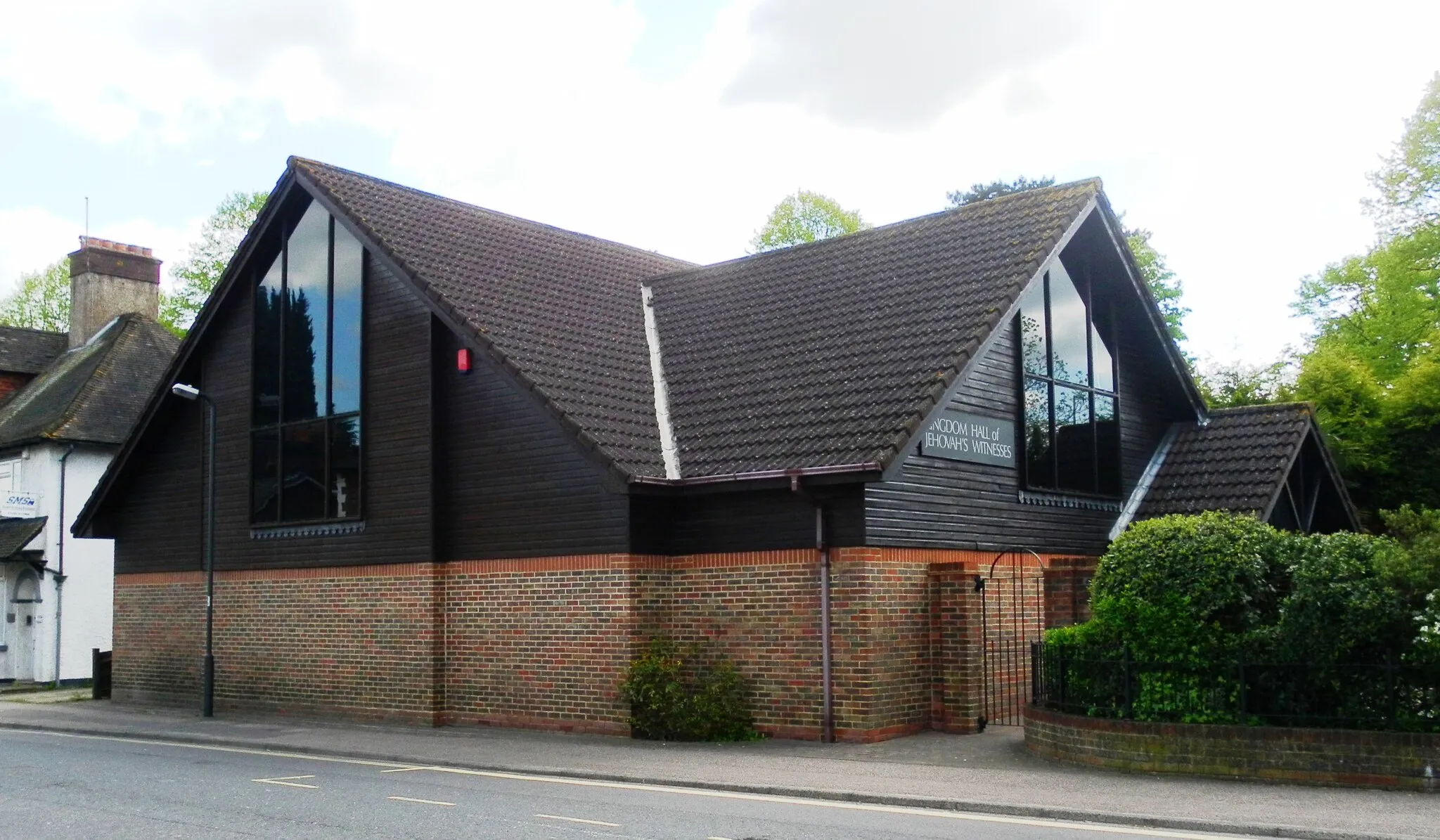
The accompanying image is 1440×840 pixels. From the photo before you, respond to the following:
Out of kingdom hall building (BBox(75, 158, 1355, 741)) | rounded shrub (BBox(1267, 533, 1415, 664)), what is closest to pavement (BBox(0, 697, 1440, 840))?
kingdom hall building (BBox(75, 158, 1355, 741))

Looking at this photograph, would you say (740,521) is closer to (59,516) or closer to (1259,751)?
(1259,751)

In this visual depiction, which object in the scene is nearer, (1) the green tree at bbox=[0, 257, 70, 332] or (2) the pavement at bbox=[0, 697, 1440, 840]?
(2) the pavement at bbox=[0, 697, 1440, 840]

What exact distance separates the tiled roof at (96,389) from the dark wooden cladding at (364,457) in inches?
336

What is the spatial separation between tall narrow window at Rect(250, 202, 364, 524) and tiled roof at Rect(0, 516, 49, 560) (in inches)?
485

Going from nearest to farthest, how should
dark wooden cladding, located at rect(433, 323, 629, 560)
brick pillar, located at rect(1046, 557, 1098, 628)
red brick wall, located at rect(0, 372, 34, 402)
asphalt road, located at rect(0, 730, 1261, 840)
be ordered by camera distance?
asphalt road, located at rect(0, 730, 1261, 840) → dark wooden cladding, located at rect(433, 323, 629, 560) → brick pillar, located at rect(1046, 557, 1098, 628) → red brick wall, located at rect(0, 372, 34, 402)

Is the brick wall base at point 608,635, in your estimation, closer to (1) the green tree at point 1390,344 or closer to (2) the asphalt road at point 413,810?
(2) the asphalt road at point 413,810

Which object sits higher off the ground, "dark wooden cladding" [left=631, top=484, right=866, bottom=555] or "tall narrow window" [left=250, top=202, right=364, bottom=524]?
"tall narrow window" [left=250, top=202, right=364, bottom=524]

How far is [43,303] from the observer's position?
55.7 metres

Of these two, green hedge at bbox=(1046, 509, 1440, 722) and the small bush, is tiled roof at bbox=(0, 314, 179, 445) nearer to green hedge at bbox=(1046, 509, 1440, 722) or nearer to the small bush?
the small bush

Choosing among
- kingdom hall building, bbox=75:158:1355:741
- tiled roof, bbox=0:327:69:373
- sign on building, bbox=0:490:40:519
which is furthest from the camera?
tiled roof, bbox=0:327:69:373

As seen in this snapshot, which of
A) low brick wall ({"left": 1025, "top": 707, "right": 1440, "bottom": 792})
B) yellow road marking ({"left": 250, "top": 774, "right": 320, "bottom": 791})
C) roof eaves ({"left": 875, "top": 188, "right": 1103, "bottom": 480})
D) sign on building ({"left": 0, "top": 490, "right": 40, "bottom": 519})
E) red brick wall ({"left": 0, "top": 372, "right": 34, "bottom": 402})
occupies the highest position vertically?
red brick wall ({"left": 0, "top": 372, "right": 34, "bottom": 402})

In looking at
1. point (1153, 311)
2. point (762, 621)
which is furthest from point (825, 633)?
point (1153, 311)

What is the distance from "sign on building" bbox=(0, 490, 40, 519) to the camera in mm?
32438

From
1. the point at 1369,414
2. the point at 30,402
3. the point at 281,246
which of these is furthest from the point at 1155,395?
Answer: the point at 30,402
